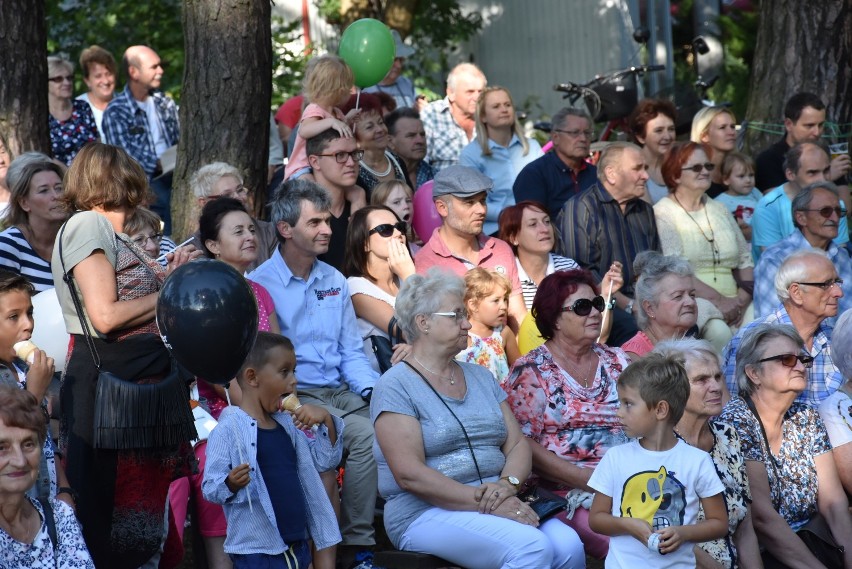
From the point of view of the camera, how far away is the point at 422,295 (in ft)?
19.1

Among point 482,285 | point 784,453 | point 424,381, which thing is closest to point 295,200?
point 482,285

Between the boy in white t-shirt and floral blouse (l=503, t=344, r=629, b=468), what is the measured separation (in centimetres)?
96

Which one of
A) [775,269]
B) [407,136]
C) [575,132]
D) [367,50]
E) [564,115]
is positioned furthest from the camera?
[367,50]

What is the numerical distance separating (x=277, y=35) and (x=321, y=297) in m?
7.24

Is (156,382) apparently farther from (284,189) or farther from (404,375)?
(284,189)

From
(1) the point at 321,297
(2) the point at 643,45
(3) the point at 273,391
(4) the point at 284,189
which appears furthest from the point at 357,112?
(2) the point at 643,45

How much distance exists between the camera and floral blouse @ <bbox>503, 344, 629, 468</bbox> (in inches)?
239

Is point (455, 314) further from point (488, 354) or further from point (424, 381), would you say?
point (488, 354)

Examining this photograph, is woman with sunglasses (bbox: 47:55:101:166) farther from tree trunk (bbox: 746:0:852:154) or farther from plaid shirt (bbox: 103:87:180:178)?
tree trunk (bbox: 746:0:852:154)

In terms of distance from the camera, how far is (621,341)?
25.2 ft

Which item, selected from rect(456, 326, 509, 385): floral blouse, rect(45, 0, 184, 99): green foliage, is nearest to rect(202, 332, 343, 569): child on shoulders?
rect(456, 326, 509, 385): floral blouse

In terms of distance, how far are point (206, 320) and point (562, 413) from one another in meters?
2.01

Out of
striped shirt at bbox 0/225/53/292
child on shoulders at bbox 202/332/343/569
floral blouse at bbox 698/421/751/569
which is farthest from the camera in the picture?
striped shirt at bbox 0/225/53/292

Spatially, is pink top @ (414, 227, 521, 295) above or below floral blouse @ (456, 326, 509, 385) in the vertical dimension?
above
